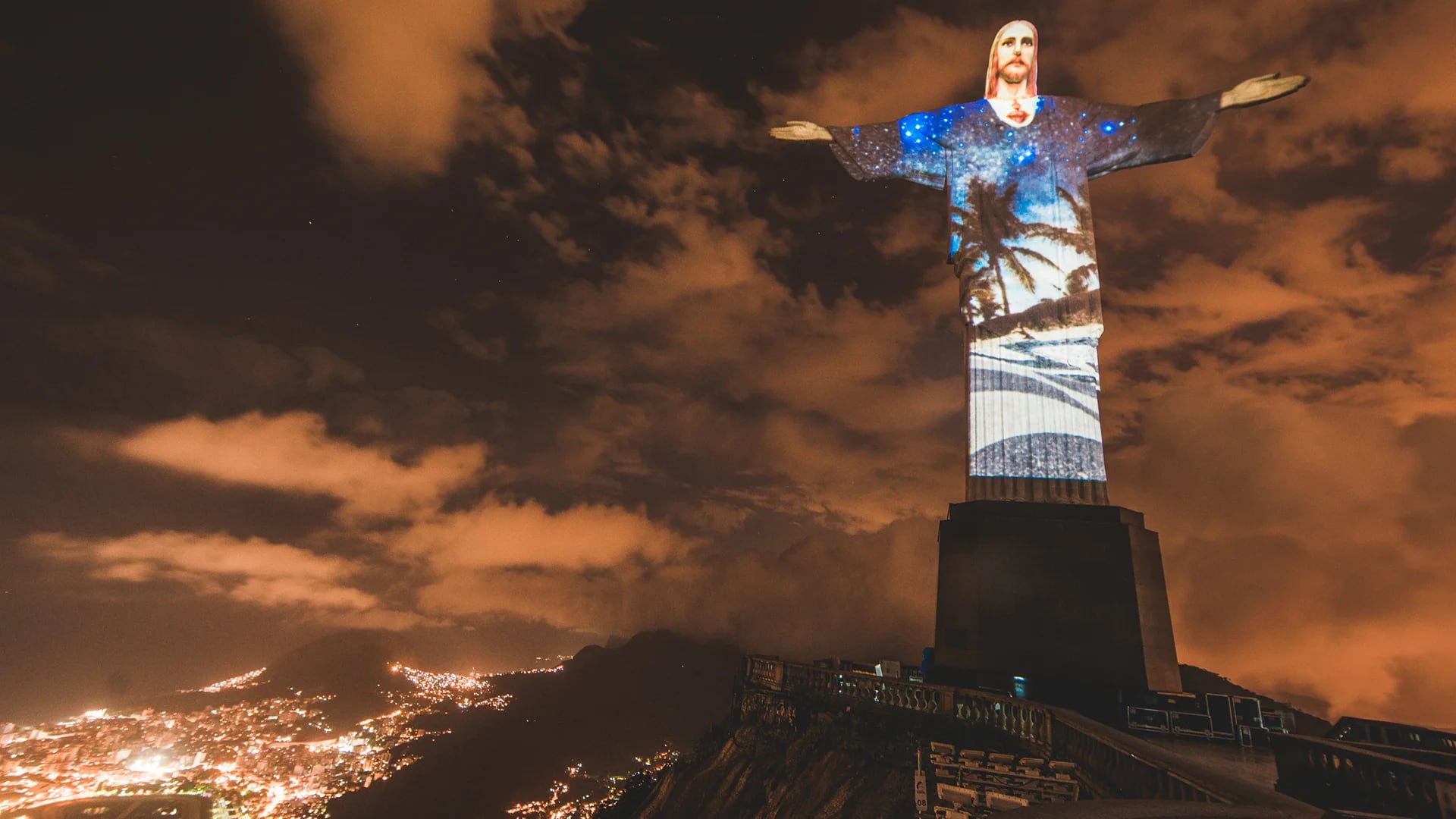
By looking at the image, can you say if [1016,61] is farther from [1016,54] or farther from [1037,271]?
[1037,271]

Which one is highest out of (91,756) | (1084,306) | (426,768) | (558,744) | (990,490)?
(1084,306)

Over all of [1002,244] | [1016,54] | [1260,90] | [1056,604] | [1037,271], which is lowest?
[1056,604]

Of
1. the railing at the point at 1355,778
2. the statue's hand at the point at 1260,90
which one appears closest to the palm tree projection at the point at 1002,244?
the statue's hand at the point at 1260,90

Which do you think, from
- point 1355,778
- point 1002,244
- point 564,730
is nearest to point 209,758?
point 564,730

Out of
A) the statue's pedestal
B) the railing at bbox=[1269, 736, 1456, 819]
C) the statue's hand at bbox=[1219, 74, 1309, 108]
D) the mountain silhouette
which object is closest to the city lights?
the mountain silhouette

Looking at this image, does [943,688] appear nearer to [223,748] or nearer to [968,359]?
[968,359]

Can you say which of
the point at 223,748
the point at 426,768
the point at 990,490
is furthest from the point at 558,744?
the point at 990,490
